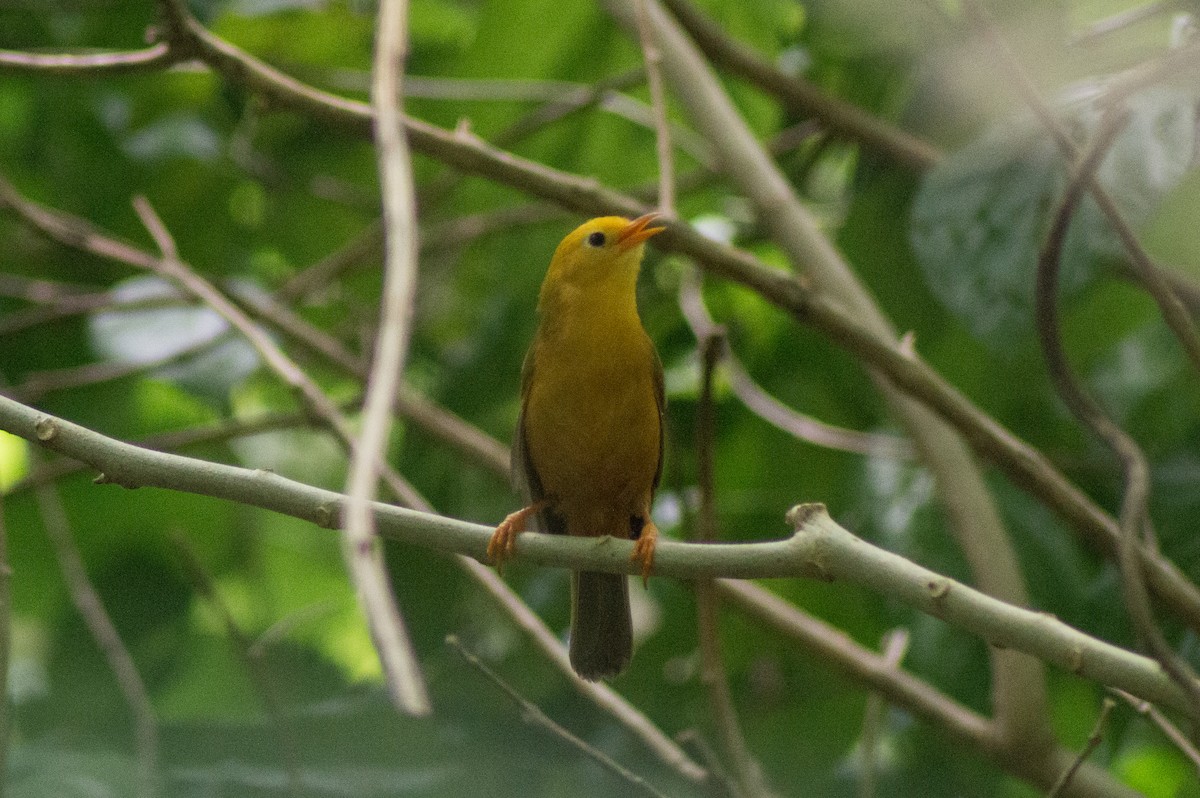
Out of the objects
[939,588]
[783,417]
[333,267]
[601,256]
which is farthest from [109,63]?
[783,417]

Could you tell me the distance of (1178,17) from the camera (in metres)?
3.26

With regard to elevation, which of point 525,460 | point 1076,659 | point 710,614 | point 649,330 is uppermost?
point 1076,659

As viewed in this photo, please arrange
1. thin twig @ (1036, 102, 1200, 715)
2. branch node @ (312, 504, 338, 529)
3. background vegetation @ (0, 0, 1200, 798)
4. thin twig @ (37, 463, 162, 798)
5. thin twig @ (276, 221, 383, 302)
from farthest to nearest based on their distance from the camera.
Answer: thin twig @ (276, 221, 383, 302), background vegetation @ (0, 0, 1200, 798), thin twig @ (37, 463, 162, 798), thin twig @ (1036, 102, 1200, 715), branch node @ (312, 504, 338, 529)

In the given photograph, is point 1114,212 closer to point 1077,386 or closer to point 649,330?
point 1077,386

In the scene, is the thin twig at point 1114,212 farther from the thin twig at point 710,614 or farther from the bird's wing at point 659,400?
the bird's wing at point 659,400

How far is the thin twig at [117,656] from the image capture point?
9.57 feet

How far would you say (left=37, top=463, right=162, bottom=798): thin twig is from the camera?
2917 millimetres

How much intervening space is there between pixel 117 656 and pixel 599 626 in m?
1.22

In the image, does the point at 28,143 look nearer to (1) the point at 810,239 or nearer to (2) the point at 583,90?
(2) the point at 583,90

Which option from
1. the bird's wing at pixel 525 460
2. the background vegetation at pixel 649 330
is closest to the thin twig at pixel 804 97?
the background vegetation at pixel 649 330

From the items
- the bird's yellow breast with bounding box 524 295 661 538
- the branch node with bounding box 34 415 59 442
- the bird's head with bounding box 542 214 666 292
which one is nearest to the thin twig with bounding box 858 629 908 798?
the bird's yellow breast with bounding box 524 295 661 538

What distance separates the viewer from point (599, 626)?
324 cm

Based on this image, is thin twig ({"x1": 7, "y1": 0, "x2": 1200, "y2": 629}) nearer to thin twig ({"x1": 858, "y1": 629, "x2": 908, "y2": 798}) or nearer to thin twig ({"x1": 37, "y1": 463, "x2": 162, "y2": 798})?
thin twig ({"x1": 858, "y1": 629, "x2": 908, "y2": 798})

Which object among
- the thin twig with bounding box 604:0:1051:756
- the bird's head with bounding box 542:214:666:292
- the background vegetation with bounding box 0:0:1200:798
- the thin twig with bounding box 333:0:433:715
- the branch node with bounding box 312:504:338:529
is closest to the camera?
the thin twig with bounding box 333:0:433:715
